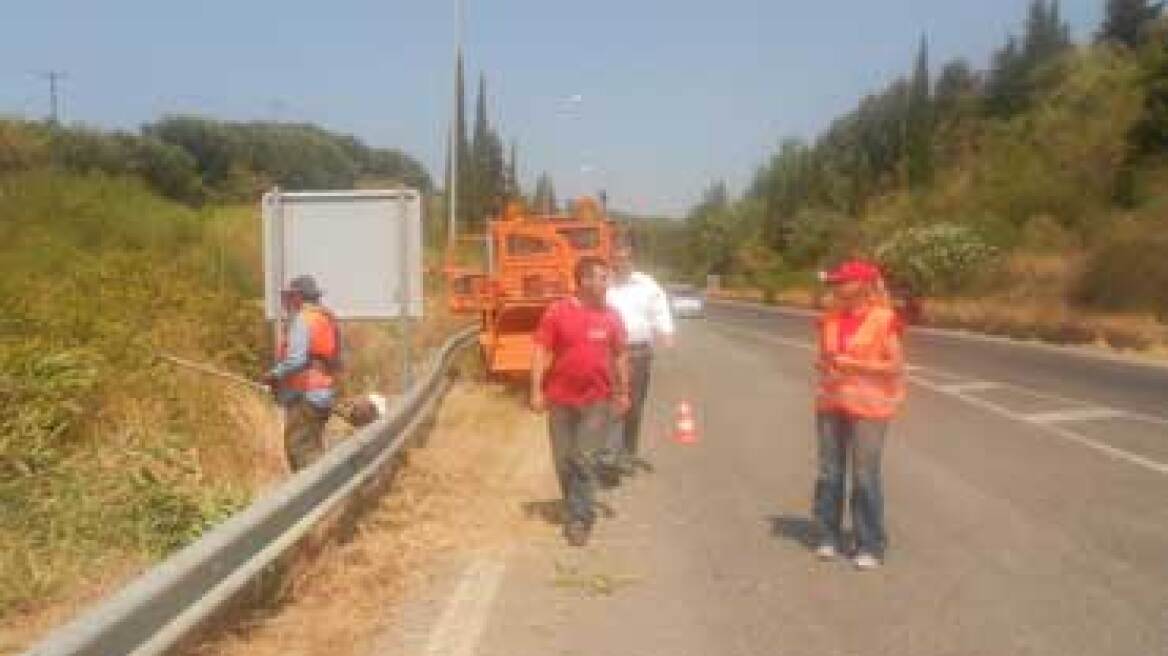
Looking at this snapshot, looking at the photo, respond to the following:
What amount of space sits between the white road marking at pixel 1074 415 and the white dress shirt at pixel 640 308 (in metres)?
5.68

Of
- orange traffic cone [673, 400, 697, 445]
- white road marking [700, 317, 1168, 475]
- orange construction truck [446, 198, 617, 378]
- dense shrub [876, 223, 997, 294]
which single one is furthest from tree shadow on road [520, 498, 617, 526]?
dense shrub [876, 223, 997, 294]

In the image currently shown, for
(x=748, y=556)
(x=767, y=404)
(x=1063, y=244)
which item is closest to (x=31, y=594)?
(x=748, y=556)

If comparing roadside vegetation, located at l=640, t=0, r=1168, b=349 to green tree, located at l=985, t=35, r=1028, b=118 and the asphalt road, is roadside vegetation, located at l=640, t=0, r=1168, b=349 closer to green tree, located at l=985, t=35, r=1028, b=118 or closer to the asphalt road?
green tree, located at l=985, t=35, r=1028, b=118

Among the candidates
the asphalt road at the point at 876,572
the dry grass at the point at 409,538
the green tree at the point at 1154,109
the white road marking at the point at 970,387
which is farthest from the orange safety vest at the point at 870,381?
the green tree at the point at 1154,109

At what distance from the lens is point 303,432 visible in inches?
442

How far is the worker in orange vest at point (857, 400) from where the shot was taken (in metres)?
9.39

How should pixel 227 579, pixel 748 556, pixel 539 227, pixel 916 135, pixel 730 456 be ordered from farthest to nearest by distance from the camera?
pixel 916 135 < pixel 539 227 < pixel 730 456 < pixel 748 556 < pixel 227 579

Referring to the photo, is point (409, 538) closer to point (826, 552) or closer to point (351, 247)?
point (826, 552)

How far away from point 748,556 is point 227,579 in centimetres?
372

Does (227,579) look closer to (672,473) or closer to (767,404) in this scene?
(672,473)

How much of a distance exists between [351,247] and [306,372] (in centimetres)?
445

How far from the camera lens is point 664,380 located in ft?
84.6

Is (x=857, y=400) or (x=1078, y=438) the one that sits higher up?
(x=857, y=400)

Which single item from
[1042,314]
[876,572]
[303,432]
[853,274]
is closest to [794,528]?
[876,572]
